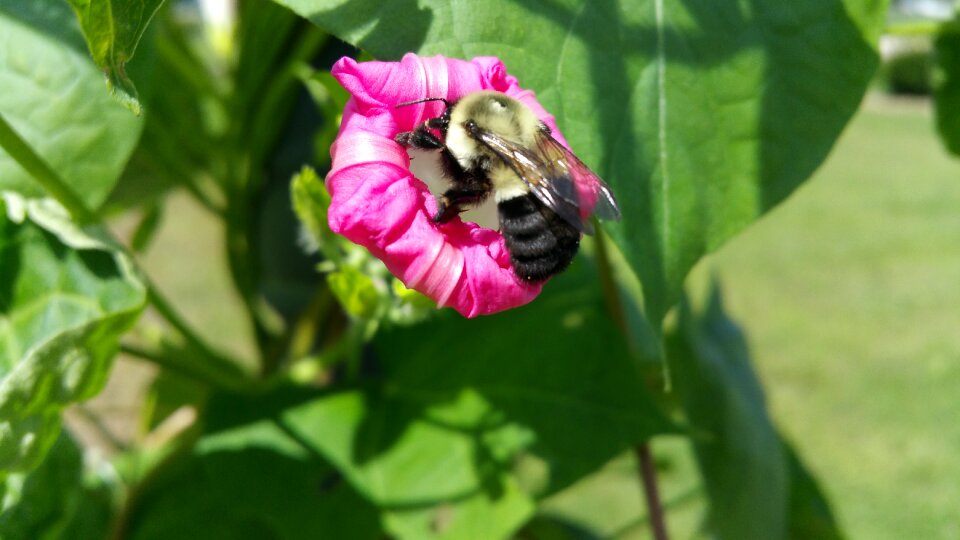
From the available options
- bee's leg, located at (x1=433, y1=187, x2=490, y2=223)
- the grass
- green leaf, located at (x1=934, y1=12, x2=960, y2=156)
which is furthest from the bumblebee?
the grass

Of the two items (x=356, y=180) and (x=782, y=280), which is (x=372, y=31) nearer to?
(x=356, y=180)

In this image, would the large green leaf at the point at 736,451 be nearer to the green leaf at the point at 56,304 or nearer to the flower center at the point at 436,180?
the flower center at the point at 436,180

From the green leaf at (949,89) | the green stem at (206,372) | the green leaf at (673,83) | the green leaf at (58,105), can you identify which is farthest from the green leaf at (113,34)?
the green leaf at (949,89)

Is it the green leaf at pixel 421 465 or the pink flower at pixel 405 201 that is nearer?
the pink flower at pixel 405 201

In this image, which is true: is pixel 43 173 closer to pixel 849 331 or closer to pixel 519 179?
pixel 519 179

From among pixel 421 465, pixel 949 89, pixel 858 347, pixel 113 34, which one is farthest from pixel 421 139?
pixel 858 347

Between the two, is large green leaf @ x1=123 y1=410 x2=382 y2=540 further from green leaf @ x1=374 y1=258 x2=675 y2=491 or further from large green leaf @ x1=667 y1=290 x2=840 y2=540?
large green leaf @ x1=667 y1=290 x2=840 y2=540

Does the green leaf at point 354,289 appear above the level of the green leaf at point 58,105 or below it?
below
